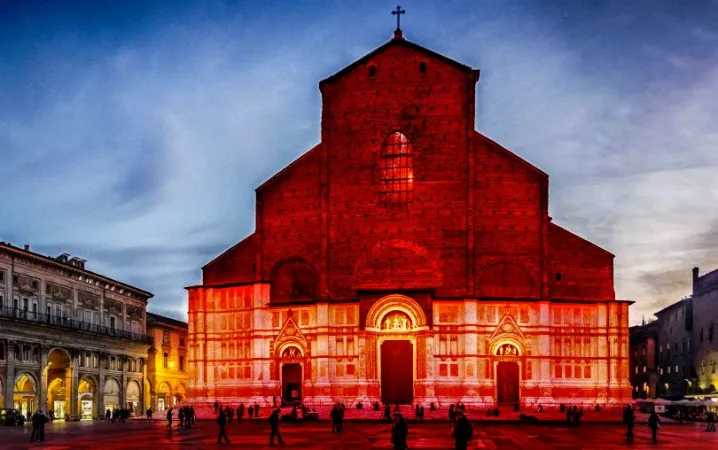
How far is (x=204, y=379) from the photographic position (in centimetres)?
6047

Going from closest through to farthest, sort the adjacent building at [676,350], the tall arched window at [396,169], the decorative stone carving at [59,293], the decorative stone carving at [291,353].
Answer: the decorative stone carving at [291,353]
the tall arched window at [396,169]
the decorative stone carving at [59,293]
the adjacent building at [676,350]

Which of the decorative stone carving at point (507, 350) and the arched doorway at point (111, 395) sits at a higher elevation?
the decorative stone carving at point (507, 350)

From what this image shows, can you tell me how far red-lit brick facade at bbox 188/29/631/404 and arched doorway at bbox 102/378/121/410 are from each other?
66.7 ft

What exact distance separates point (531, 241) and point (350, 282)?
446 inches

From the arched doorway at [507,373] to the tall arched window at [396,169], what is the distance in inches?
428

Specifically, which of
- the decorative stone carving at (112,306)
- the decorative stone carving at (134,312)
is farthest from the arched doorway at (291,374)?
the decorative stone carving at (134,312)

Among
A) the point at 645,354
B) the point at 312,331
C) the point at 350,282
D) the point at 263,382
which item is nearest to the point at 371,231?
Result: the point at 350,282

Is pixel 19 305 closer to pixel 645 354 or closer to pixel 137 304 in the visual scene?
pixel 137 304

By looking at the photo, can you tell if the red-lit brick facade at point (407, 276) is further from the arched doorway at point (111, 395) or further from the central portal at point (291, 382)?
the arched doorway at point (111, 395)

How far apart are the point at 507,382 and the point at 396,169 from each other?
48.2 feet

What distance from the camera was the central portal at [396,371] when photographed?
2240 inches

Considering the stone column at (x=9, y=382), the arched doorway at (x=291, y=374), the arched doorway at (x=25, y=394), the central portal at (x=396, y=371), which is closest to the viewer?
the central portal at (x=396, y=371)

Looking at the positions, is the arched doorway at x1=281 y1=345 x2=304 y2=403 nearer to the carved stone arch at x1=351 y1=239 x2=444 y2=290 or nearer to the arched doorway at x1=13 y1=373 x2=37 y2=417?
the carved stone arch at x1=351 y1=239 x2=444 y2=290

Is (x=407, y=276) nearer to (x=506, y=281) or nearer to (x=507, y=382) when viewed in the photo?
(x=506, y=281)
